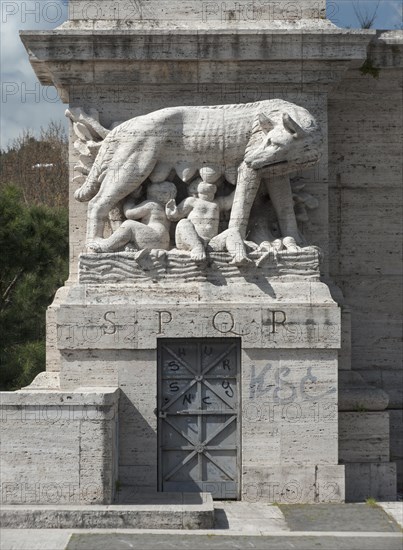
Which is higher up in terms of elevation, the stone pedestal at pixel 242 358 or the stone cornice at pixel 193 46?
the stone cornice at pixel 193 46

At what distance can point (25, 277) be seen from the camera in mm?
20516

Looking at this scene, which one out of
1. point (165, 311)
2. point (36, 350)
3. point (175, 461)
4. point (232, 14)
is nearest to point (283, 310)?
point (165, 311)

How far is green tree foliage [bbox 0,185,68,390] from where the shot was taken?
18.9 metres

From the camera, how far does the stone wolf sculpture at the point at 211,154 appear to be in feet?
39.2

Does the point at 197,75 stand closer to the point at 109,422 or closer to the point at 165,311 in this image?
the point at 165,311

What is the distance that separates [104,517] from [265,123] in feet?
Result: 15.1

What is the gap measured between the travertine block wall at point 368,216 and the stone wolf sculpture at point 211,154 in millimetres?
1475

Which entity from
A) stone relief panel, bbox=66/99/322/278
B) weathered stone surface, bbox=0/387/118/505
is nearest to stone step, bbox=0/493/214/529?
weathered stone surface, bbox=0/387/118/505

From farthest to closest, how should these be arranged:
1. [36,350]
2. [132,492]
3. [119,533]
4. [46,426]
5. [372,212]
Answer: [36,350]
[372,212]
[132,492]
[46,426]
[119,533]

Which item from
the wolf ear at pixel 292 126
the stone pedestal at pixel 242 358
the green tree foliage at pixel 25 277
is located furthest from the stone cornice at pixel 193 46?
the green tree foliage at pixel 25 277

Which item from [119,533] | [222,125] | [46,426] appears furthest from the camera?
[222,125]

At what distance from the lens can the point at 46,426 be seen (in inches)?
416

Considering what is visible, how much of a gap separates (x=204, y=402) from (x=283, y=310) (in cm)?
132

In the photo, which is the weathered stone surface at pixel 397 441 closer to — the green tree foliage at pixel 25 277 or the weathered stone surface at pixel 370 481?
the weathered stone surface at pixel 370 481
